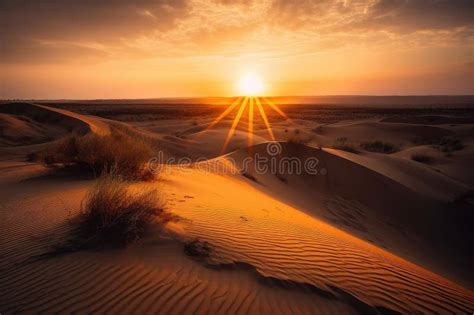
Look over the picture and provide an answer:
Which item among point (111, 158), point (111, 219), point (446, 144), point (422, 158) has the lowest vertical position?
point (422, 158)

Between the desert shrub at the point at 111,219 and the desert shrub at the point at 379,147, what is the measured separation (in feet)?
59.7

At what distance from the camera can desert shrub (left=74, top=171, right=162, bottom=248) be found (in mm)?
3514

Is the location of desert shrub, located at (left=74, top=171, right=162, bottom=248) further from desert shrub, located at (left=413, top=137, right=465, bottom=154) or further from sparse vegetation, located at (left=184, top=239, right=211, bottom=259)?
desert shrub, located at (left=413, top=137, right=465, bottom=154)

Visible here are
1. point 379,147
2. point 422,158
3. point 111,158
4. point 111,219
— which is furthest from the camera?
point 379,147

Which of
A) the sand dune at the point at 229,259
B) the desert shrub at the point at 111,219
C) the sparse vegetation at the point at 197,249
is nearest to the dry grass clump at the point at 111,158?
the sand dune at the point at 229,259

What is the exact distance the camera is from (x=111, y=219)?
371cm

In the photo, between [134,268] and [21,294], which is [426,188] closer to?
[134,268]

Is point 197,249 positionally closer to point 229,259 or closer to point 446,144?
point 229,259

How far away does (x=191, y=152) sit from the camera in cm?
1581

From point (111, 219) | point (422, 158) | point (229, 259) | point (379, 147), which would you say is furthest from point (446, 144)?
point (111, 219)

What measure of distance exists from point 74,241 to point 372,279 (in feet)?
12.5

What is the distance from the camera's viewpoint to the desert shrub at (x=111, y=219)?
138 inches

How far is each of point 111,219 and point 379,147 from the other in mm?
19329

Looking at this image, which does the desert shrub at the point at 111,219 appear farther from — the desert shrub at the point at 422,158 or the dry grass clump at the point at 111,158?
the desert shrub at the point at 422,158
